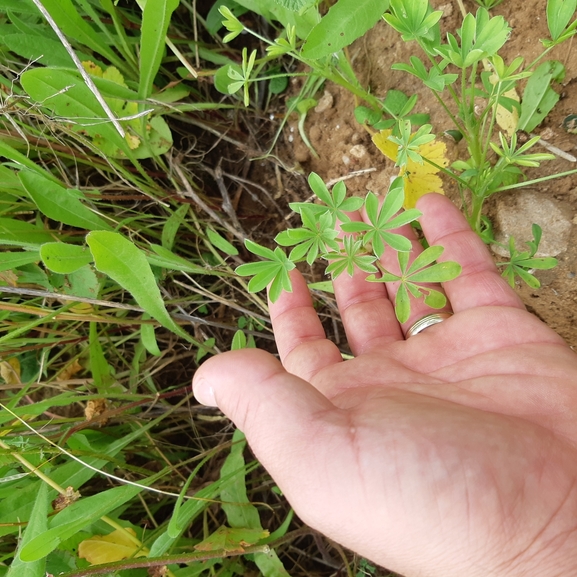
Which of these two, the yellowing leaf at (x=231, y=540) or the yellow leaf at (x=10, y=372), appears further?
the yellow leaf at (x=10, y=372)

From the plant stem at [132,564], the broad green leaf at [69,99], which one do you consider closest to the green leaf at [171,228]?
the broad green leaf at [69,99]

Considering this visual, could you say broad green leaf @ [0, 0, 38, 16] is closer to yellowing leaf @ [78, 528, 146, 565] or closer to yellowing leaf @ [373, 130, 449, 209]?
yellowing leaf @ [373, 130, 449, 209]

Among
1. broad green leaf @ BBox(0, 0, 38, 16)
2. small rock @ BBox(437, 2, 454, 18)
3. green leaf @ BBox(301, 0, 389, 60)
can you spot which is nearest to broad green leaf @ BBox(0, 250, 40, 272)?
broad green leaf @ BBox(0, 0, 38, 16)

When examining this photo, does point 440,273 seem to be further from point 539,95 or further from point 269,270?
point 539,95

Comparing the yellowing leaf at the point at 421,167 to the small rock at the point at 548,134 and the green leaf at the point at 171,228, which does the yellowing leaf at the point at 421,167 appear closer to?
the small rock at the point at 548,134

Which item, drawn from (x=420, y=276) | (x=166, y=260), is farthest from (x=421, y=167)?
(x=166, y=260)

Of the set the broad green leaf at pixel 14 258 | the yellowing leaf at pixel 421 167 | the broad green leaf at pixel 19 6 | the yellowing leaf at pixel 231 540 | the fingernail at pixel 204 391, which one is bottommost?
the yellowing leaf at pixel 231 540
